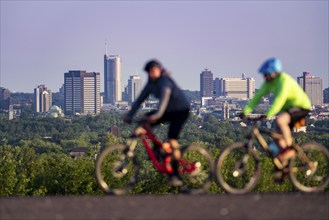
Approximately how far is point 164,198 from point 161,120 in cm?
157

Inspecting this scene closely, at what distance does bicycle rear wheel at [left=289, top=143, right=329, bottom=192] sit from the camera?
14102 millimetres

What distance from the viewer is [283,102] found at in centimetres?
1360

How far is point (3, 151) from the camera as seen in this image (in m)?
176

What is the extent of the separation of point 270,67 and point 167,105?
4.87 ft

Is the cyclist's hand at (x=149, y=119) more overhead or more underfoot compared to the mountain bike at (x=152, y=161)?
more overhead

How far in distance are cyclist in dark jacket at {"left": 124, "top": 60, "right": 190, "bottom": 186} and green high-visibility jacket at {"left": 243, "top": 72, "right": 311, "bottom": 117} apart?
0.95m

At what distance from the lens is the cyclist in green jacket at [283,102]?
1354cm

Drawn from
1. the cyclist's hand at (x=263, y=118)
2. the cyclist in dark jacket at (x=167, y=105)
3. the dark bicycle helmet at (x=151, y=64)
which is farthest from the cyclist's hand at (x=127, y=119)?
the cyclist's hand at (x=263, y=118)

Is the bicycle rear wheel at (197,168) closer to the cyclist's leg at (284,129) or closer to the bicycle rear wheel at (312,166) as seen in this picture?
the cyclist's leg at (284,129)

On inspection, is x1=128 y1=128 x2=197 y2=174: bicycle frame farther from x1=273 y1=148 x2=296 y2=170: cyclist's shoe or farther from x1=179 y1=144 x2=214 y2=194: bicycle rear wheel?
x1=273 y1=148 x2=296 y2=170: cyclist's shoe

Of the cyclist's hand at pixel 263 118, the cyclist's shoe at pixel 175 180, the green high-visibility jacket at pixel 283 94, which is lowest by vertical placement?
the cyclist's shoe at pixel 175 180

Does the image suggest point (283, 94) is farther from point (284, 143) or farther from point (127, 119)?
point (127, 119)

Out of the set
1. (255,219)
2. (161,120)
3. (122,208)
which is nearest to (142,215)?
(122,208)

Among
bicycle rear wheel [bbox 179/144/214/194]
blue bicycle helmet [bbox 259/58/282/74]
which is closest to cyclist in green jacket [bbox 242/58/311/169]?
blue bicycle helmet [bbox 259/58/282/74]
